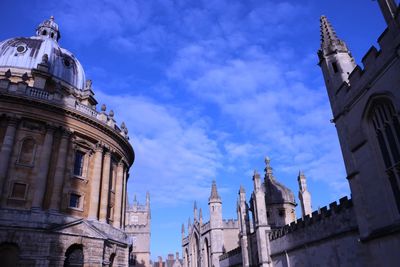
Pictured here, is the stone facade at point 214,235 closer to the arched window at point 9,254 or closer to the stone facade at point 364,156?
the stone facade at point 364,156

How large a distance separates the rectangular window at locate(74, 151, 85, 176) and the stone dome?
418 inches

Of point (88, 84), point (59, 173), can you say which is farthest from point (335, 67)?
point (88, 84)

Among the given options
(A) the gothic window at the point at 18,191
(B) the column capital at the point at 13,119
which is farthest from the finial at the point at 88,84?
(A) the gothic window at the point at 18,191

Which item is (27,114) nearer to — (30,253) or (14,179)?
(14,179)

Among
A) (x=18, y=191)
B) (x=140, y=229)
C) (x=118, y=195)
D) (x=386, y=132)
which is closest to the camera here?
(x=386, y=132)

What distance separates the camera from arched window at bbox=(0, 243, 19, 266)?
69.7 feet

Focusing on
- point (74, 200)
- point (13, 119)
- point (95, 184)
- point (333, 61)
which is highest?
point (333, 61)

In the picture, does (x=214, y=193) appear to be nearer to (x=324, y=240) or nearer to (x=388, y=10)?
(x=324, y=240)

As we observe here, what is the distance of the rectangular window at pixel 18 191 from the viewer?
23.2m

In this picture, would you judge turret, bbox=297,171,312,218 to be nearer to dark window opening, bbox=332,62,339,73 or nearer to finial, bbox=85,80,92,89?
dark window opening, bbox=332,62,339,73

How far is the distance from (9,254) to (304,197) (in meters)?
23.2

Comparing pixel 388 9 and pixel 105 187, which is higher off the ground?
pixel 388 9

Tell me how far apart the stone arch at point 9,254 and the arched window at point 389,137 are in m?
22.1

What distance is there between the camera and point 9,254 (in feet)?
70.3
